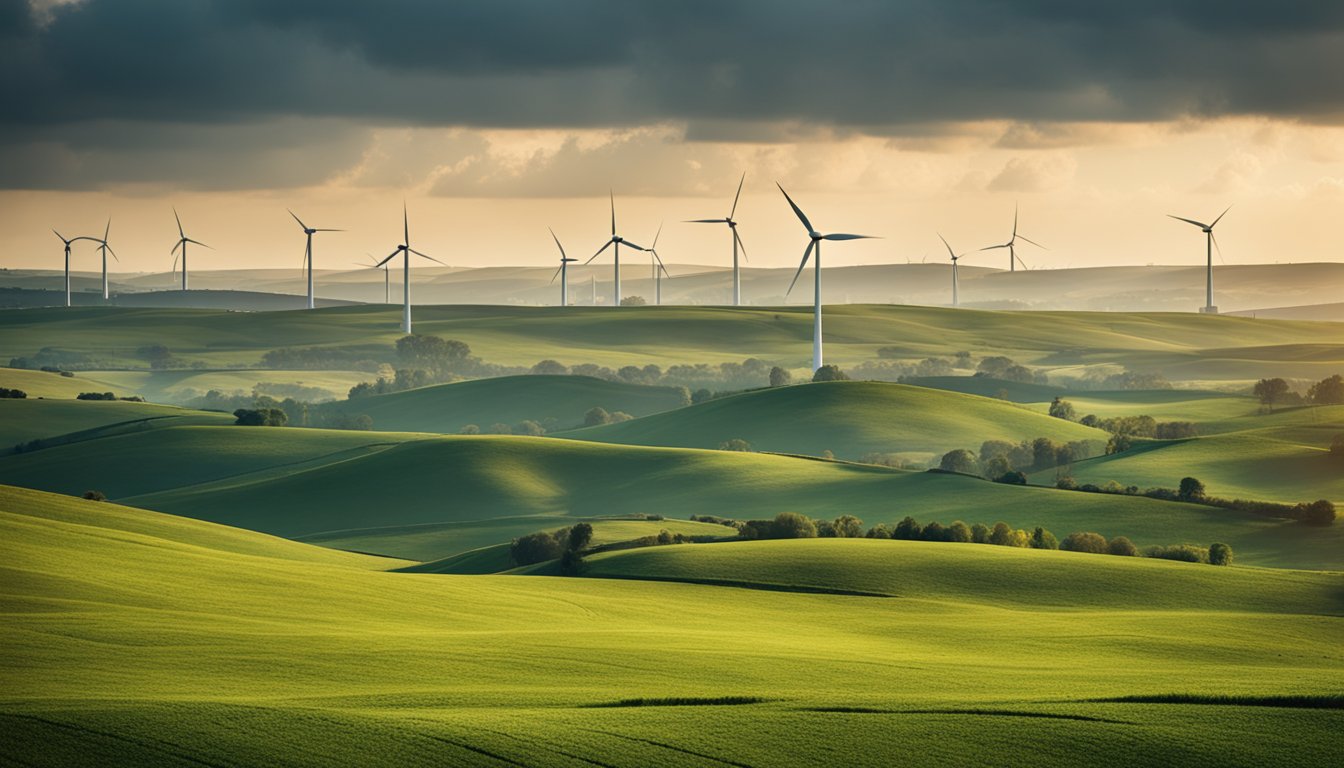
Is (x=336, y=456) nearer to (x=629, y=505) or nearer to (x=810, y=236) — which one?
(x=629, y=505)

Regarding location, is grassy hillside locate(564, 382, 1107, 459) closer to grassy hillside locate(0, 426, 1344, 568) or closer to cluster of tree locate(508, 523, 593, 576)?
grassy hillside locate(0, 426, 1344, 568)

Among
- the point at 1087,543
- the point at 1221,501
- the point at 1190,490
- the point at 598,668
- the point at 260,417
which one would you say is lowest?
the point at 1087,543

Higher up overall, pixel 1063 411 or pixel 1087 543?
pixel 1063 411

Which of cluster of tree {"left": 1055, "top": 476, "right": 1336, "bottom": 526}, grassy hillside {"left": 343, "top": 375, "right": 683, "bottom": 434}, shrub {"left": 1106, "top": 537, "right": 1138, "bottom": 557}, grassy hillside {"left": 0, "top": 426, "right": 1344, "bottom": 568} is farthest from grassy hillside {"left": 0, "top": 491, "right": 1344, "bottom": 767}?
grassy hillside {"left": 343, "top": 375, "right": 683, "bottom": 434}

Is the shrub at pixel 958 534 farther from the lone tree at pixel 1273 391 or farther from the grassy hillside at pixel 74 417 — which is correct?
the lone tree at pixel 1273 391

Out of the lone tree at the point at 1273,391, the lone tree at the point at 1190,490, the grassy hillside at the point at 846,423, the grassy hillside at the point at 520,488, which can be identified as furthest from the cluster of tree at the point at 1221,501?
the lone tree at the point at 1273,391

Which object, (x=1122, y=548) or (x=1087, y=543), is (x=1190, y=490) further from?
(x=1122, y=548)

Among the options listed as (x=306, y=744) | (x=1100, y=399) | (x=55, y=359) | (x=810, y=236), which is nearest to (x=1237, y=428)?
(x=1100, y=399)

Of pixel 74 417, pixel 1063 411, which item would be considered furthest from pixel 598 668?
pixel 1063 411
